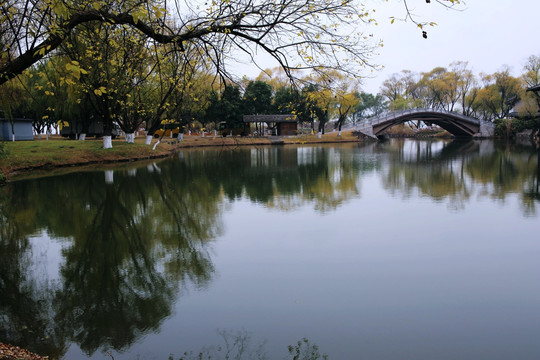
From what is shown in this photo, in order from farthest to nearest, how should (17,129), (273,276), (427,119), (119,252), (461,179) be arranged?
(427,119), (17,129), (461,179), (119,252), (273,276)

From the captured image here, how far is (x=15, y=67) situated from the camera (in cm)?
568

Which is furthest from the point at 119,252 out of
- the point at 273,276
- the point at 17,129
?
the point at 17,129

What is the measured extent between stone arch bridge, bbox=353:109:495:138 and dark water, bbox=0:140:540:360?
4100cm

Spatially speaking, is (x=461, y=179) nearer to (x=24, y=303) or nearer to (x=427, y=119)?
(x=24, y=303)

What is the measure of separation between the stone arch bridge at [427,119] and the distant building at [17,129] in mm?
Answer: 37265

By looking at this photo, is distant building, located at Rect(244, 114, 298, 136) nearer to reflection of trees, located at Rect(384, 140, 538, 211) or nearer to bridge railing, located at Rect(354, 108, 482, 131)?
bridge railing, located at Rect(354, 108, 482, 131)

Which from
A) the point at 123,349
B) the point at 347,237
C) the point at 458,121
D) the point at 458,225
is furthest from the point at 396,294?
A: the point at 458,121

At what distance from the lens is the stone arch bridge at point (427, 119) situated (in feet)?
172

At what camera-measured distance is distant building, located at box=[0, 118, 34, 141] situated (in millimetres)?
31391

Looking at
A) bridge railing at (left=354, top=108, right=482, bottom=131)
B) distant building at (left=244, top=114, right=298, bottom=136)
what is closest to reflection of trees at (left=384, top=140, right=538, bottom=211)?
distant building at (left=244, top=114, right=298, bottom=136)

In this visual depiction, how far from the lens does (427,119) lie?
55.2 m

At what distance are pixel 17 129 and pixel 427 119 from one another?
4670 centimetres

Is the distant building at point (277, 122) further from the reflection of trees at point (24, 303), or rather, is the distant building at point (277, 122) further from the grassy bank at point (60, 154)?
the reflection of trees at point (24, 303)

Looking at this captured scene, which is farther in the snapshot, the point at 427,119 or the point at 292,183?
the point at 427,119
